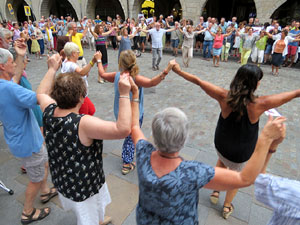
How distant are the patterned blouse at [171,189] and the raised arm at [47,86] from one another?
921 millimetres

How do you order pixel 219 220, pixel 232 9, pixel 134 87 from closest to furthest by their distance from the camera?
pixel 134 87 < pixel 219 220 < pixel 232 9

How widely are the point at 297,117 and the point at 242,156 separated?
394cm

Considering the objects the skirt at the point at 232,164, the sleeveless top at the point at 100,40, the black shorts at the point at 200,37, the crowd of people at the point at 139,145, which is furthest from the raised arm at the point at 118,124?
the black shorts at the point at 200,37

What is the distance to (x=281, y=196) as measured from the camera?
1.12 meters

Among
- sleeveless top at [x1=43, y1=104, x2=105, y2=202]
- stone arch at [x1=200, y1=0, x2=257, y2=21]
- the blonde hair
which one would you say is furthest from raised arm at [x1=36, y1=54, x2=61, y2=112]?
stone arch at [x1=200, y1=0, x2=257, y2=21]

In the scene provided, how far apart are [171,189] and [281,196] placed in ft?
2.04

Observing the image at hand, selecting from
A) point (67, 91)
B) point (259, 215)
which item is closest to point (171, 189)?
point (67, 91)

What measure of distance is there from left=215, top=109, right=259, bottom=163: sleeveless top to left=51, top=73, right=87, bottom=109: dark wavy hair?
1.50m

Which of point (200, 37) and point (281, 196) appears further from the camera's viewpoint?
point (200, 37)

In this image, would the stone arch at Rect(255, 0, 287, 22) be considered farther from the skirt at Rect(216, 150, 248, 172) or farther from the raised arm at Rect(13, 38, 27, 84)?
the raised arm at Rect(13, 38, 27, 84)

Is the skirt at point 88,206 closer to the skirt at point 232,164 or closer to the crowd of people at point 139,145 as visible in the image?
the crowd of people at point 139,145

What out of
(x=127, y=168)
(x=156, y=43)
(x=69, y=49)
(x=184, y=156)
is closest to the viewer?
(x=127, y=168)

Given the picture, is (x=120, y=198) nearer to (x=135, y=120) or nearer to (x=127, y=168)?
(x=127, y=168)

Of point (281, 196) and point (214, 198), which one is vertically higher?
point (281, 196)
